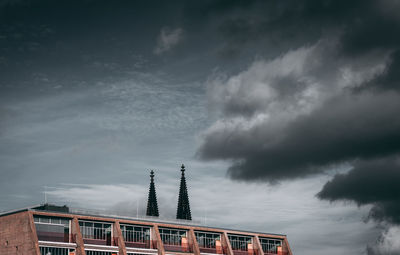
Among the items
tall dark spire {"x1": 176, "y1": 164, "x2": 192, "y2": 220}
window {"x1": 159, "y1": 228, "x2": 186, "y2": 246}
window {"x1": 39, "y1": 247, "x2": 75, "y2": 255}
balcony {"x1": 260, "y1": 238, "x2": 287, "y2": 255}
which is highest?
tall dark spire {"x1": 176, "y1": 164, "x2": 192, "y2": 220}

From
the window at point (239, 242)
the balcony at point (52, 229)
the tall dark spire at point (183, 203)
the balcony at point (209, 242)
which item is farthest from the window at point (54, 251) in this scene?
the tall dark spire at point (183, 203)

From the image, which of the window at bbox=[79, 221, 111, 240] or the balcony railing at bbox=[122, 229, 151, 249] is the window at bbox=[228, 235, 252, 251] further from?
the window at bbox=[79, 221, 111, 240]

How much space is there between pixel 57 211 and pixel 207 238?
30.7 metres

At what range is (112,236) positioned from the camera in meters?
98.4

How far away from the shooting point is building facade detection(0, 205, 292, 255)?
291 feet

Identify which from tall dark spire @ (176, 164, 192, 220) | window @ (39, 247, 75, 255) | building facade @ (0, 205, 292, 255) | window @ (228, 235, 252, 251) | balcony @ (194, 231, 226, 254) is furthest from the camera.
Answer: tall dark spire @ (176, 164, 192, 220)

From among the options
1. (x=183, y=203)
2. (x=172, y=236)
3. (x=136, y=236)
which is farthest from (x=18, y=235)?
(x=183, y=203)

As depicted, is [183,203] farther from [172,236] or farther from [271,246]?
[172,236]

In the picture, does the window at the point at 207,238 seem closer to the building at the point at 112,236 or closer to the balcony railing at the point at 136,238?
the building at the point at 112,236

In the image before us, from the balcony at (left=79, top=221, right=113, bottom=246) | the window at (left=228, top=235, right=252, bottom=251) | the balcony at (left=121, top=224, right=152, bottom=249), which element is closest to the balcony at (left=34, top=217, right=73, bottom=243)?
the balcony at (left=79, top=221, right=113, bottom=246)

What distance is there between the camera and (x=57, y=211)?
93.9 meters

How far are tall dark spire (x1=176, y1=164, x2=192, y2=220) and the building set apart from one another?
48.4m

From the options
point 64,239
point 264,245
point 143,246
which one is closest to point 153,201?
point 264,245

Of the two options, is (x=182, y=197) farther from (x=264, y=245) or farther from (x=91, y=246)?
(x=91, y=246)
